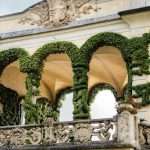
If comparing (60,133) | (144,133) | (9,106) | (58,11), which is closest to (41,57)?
(58,11)

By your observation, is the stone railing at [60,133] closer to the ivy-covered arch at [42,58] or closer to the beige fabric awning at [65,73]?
the ivy-covered arch at [42,58]

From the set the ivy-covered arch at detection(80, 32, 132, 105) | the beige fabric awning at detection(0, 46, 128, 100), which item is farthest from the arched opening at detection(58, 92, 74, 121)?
the ivy-covered arch at detection(80, 32, 132, 105)

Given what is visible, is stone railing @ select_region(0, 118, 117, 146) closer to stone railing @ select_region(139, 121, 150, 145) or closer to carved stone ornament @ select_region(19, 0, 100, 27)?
stone railing @ select_region(139, 121, 150, 145)

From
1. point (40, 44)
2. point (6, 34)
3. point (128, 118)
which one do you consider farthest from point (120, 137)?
point (6, 34)

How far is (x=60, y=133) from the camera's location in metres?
19.7

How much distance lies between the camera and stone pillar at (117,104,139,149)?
60.3 ft

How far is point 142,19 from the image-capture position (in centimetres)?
2417

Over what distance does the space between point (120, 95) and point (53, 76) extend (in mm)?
3794

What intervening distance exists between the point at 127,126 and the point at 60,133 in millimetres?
2536

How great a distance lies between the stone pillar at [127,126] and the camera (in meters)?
18.4

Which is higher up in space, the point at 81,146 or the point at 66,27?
the point at 66,27

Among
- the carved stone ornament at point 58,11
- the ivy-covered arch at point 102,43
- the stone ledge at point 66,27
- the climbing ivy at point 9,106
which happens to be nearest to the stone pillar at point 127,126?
the ivy-covered arch at point 102,43

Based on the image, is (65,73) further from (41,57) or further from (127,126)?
(127,126)

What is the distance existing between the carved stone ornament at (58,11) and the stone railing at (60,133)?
24.3ft
